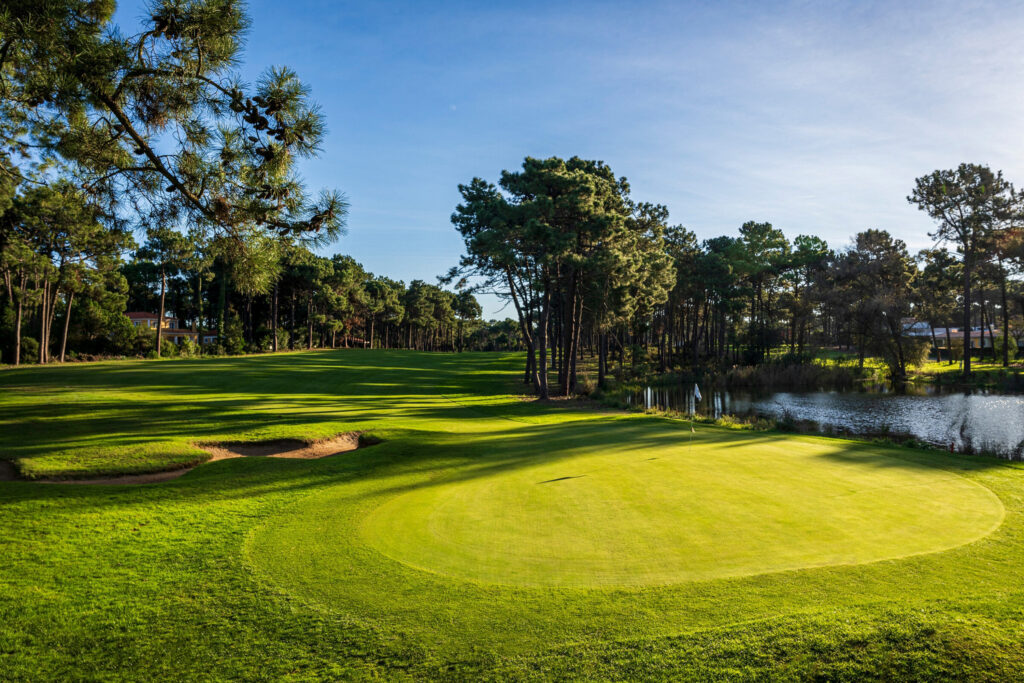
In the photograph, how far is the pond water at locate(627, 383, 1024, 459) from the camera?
58.9 feet

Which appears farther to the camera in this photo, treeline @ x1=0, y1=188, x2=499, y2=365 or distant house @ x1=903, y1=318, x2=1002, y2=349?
distant house @ x1=903, y1=318, x2=1002, y2=349

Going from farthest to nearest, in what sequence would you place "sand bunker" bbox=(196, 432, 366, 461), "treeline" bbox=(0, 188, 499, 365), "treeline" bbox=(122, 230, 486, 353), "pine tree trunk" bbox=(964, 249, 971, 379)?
1. "treeline" bbox=(122, 230, 486, 353)
2. "pine tree trunk" bbox=(964, 249, 971, 379)
3. "sand bunker" bbox=(196, 432, 366, 461)
4. "treeline" bbox=(0, 188, 499, 365)

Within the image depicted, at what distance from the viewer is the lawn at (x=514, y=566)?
12.1ft

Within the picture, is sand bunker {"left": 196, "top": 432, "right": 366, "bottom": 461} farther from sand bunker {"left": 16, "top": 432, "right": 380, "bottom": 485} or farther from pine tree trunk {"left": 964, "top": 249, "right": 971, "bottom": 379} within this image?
pine tree trunk {"left": 964, "top": 249, "right": 971, "bottom": 379}

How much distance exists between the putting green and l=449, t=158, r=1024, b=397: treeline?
50.8 ft

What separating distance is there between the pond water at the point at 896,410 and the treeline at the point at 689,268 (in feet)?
21.9

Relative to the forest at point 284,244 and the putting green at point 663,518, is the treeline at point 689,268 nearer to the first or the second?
the forest at point 284,244

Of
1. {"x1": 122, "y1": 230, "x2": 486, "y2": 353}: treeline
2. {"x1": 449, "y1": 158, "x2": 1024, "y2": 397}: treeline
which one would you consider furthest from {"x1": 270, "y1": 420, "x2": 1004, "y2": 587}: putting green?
{"x1": 122, "y1": 230, "x2": 486, "y2": 353}: treeline

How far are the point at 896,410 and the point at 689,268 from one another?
27017 mm

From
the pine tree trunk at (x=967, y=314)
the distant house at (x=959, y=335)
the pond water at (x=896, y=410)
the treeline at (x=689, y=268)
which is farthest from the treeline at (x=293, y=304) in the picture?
the distant house at (x=959, y=335)

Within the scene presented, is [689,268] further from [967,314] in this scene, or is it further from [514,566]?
[514,566]

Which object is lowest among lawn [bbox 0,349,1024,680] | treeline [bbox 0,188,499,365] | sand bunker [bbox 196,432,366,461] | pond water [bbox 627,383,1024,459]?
pond water [bbox 627,383,1024,459]

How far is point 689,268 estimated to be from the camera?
50438mm

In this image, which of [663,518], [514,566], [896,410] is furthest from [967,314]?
[514,566]
